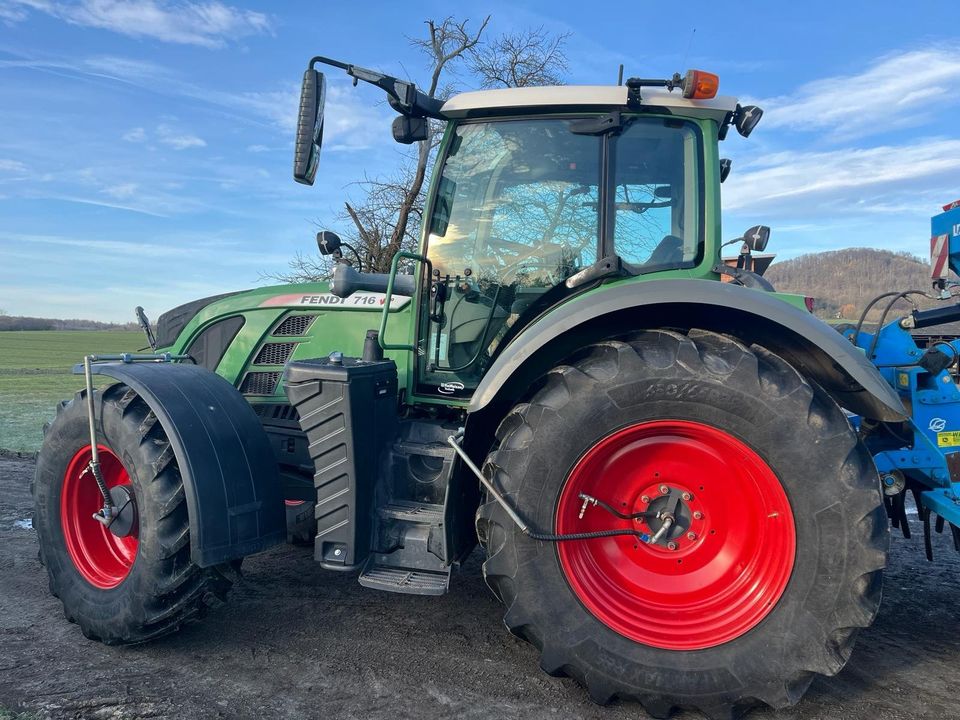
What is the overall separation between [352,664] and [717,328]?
207cm

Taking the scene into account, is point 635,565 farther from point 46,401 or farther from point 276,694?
point 46,401

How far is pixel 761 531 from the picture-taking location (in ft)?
8.38

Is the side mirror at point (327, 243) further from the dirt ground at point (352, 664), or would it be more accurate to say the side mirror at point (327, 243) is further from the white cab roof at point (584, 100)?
the dirt ground at point (352, 664)

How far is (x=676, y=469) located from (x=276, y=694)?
1.79 m

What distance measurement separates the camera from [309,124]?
2803 millimetres

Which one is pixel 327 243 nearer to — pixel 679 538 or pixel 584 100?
pixel 584 100

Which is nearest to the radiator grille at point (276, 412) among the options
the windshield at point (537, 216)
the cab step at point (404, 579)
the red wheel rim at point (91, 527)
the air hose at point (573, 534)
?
the red wheel rim at point (91, 527)

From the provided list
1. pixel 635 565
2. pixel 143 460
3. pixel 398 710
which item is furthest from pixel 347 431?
pixel 635 565

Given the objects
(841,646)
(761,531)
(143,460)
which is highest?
(143,460)

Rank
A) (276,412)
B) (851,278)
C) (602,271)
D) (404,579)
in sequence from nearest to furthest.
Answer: (404,579), (602,271), (276,412), (851,278)

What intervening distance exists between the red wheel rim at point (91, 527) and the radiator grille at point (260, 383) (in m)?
0.88

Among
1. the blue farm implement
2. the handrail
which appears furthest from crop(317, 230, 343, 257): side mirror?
the blue farm implement

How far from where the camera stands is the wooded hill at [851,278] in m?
3.88

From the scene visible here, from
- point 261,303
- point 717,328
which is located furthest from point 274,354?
point 717,328
